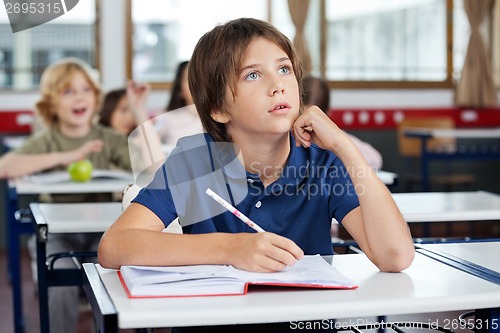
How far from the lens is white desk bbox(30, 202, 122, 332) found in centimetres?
221

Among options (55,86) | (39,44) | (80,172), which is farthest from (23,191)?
(39,44)

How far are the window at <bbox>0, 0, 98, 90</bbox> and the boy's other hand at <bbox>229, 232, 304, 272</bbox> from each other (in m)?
5.24

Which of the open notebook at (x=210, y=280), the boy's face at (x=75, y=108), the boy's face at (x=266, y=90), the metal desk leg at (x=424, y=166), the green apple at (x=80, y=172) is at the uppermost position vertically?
the boy's face at (x=266, y=90)

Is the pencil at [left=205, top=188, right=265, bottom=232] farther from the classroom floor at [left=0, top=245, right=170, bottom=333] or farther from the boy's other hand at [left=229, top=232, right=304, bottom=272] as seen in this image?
the classroom floor at [left=0, top=245, right=170, bottom=333]

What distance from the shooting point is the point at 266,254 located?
1.36 m

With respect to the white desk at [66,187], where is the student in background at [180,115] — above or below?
above

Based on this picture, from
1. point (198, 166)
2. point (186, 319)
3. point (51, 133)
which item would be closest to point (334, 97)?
point (51, 133)

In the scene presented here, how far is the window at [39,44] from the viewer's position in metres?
6.30

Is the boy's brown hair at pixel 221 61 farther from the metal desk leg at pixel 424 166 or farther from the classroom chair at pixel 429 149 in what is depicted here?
the classroom chair at pixel 429 149

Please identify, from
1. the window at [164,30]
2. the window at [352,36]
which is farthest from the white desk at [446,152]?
the window at [164,30]

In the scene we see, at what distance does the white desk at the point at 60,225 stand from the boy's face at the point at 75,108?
128 centimetres

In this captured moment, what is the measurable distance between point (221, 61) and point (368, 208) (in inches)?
16.6

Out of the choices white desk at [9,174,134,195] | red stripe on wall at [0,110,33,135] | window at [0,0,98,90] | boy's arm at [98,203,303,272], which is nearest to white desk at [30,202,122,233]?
white desk at [9,174,134,195]

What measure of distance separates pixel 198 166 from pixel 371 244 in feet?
1.31
